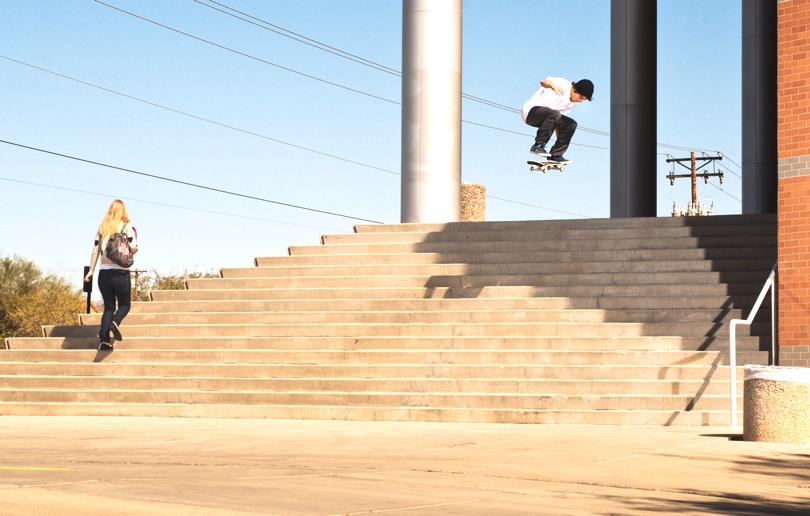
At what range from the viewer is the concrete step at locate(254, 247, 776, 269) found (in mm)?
17422

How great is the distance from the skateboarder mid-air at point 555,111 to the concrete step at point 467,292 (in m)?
3.24

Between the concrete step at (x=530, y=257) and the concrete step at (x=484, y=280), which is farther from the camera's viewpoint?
the concrete step at (x=530, y=257)

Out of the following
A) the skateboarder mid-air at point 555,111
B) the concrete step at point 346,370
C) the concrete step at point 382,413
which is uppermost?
the skateboarder mid-air at point 555,111

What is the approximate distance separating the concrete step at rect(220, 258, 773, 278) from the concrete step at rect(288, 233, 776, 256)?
0.55 meters

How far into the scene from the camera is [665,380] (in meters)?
14.0

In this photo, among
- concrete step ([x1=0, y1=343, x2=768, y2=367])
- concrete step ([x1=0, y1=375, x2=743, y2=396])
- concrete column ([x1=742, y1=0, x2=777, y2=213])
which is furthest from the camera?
concrete column ([x1=742, y1=0, x2=777, y2=213])

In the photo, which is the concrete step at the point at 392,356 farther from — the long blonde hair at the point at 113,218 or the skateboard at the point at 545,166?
the skateboard at the point at 545,166

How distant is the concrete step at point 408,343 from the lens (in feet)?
48.8

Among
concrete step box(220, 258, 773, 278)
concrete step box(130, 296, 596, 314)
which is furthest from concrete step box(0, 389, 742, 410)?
concrete step box(220, 258, 773, 278)

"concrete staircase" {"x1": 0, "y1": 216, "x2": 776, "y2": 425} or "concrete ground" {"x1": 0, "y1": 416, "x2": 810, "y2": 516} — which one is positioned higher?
"concrete staircase" {"x1": 0, "y1": 216, "x2": 776, "y2": 425}

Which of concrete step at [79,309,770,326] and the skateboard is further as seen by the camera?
the skateboard

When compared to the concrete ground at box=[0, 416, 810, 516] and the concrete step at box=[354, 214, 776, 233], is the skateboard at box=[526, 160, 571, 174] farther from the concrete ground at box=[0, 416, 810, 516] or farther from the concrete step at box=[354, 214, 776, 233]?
the concrete ground at box=[0, 416, 810, 516]

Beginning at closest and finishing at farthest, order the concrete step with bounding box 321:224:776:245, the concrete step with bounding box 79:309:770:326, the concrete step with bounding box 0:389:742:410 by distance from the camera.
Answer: the concrete step with bounding box 0:389:742:410, the concrete step with bounding box 79:309:770:326, the concrete step with bounding box 321:224:776:245

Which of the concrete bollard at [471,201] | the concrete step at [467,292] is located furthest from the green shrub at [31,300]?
the concrete step at [467,292]
